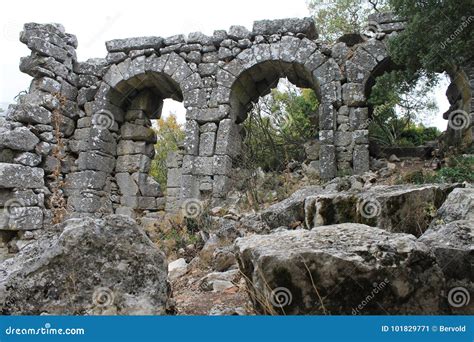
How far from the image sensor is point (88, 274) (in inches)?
101

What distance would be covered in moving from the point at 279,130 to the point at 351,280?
955 centimetres

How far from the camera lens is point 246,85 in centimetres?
995

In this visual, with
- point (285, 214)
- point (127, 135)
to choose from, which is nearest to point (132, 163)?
point (127, 135)

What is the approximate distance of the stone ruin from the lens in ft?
29.3

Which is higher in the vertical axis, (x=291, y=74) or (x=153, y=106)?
(x=291, y=74)

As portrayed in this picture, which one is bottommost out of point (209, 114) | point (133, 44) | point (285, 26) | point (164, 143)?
point (209, 114)

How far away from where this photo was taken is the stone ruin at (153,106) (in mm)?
8922

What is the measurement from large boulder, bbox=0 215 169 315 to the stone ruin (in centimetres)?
619

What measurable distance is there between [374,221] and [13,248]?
7311mm

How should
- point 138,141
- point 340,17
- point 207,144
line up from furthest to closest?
1. point 340,17
2. point 138,141
3. point 207,144

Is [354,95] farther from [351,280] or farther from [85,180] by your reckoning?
[351,280]

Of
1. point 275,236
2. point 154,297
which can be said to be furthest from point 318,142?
point 154,297

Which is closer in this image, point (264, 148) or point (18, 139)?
point (18, 139)

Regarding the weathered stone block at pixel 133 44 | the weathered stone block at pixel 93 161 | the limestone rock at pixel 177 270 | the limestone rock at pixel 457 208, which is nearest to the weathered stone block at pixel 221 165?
the weathered stone block at pixel 93 161
